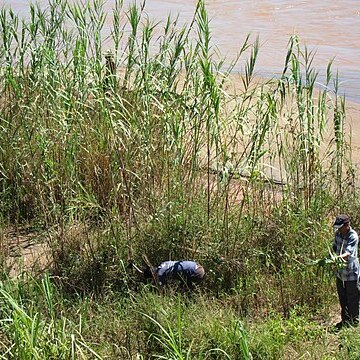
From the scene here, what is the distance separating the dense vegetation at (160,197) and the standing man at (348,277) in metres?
0.24

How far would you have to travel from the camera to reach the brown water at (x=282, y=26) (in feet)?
52.6

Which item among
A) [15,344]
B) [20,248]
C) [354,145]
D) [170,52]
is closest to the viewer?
[15,344]

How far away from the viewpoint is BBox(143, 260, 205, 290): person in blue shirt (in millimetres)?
5973

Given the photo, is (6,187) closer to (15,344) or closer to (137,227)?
(137,227)

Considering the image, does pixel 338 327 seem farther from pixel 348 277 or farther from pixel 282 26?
pixel 282 26

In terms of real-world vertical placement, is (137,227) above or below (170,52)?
below

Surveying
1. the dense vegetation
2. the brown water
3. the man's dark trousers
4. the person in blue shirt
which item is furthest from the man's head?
the brown water

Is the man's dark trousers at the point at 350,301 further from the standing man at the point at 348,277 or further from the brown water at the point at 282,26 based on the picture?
the brown water at the point at 282,26

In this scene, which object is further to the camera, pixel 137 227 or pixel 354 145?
pixel 354 145

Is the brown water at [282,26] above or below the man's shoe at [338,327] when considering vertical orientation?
above


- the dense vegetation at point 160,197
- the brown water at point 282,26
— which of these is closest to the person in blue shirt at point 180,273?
the dense vegetation at point 160,197

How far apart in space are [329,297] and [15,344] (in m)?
2.54

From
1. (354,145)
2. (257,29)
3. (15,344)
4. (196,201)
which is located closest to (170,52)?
(196,201)

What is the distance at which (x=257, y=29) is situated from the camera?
19.7 metres
